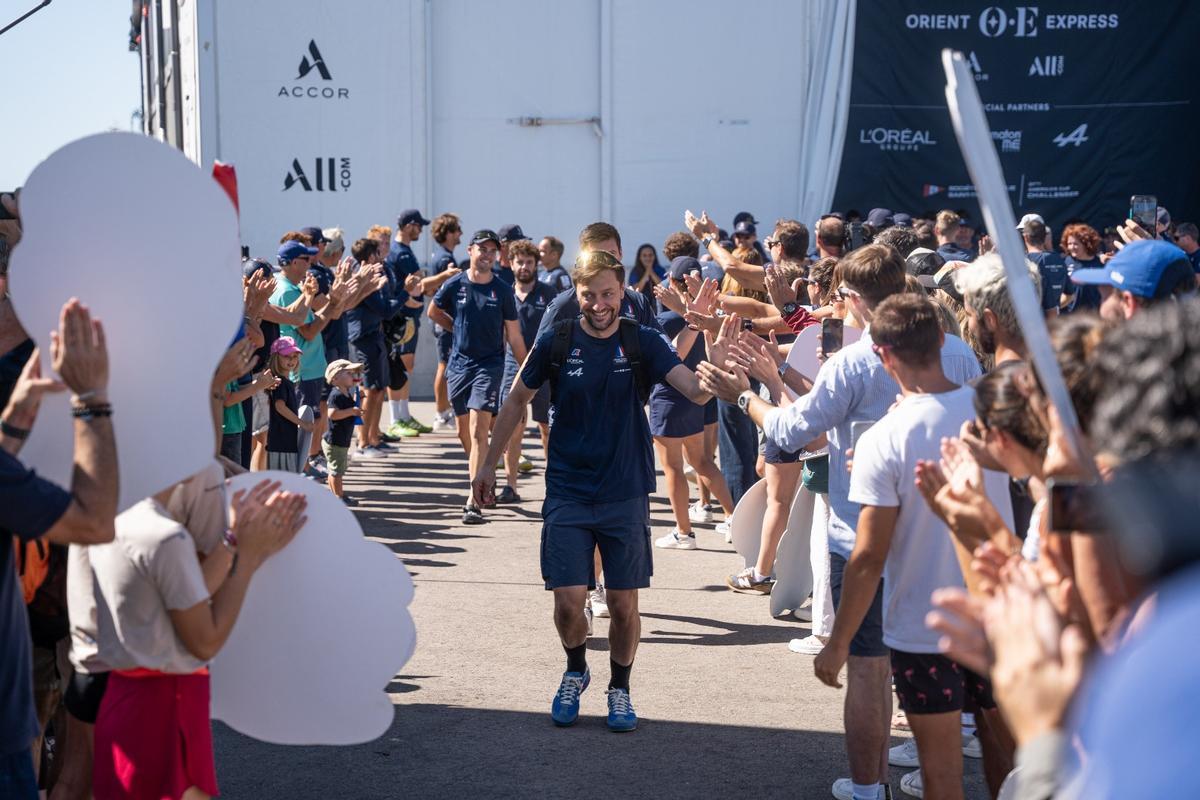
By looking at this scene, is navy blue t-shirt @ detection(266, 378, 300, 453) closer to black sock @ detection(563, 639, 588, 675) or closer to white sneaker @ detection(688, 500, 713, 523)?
white sneaker @ detection(688, 500, 713, 523)

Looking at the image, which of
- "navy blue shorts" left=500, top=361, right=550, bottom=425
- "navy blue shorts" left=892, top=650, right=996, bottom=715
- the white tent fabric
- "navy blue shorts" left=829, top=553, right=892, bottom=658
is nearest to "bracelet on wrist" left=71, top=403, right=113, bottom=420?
"navy blue shorts" left=892, top=650, right=996, bottom=715

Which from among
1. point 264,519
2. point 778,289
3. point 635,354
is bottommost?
point 264,519

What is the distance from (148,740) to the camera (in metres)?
3.46

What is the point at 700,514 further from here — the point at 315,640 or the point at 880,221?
the point at 315,640

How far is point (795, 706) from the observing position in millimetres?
6191

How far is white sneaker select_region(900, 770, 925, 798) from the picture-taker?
207 inches

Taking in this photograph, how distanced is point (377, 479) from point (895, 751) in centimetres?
734

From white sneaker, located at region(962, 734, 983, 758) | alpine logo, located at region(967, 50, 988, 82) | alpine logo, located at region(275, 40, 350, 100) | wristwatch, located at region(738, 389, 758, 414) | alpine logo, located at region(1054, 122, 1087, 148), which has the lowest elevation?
white sneaker, located at region(962, 734, 983, 758)

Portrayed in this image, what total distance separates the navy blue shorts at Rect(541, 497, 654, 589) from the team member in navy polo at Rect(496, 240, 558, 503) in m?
4.98

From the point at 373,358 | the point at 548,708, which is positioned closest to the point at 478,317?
the point at 373,358

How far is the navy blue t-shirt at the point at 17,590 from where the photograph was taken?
2.84 metres

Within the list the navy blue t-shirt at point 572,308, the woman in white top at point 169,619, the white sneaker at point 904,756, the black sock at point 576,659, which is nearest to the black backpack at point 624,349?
the navy blue t-shirt at point 572,308

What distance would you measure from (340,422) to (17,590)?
7693 millimetres

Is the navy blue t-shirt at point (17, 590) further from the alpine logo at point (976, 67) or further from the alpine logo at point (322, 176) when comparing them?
the alpine logo at point (976, 67)
